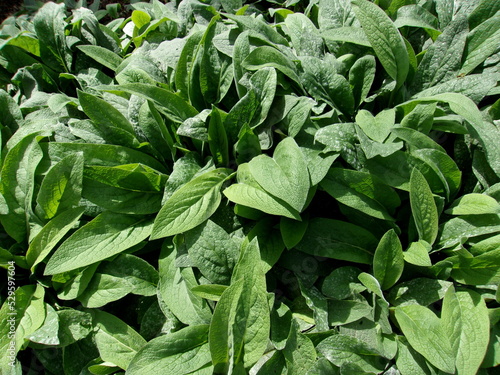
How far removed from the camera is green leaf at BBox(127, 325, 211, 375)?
1698mm

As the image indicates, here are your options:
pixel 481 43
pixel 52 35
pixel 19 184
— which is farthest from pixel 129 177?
pixel 481 43

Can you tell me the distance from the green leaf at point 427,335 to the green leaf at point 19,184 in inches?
73.1

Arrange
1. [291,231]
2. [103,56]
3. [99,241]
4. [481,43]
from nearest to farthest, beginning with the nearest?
[291,231] < [99,241] < [481,43] < [103,56]

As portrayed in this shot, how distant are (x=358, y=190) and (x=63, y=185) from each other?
55.2 inches

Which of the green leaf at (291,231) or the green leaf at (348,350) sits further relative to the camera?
the green leaf at (291,231)

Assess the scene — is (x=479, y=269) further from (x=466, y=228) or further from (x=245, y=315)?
(x=245, y=315)

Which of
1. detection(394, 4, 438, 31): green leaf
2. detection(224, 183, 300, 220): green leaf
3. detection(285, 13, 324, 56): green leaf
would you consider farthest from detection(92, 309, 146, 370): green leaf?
detection(394, 4, 438, 31): green leaf

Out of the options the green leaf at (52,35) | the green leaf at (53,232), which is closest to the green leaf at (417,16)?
the green leaf at (53,232)

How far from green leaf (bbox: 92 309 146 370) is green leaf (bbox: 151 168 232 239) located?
0.53m

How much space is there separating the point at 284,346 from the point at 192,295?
0.48 metres

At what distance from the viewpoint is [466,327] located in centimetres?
169

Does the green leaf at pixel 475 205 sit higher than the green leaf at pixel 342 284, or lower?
higher

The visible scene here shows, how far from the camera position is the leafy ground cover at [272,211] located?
5.70 ft

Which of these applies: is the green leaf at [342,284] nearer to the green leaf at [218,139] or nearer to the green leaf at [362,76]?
the green leaf at [218,139]
